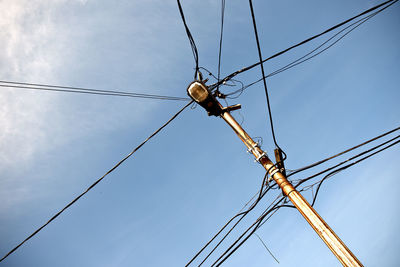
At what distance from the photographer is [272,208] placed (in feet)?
11.4

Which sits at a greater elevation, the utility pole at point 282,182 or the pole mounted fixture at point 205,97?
the pole mounted fixture at point 205,97

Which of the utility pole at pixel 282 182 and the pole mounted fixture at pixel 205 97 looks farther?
the pole mounted fixture at pixel 205 97

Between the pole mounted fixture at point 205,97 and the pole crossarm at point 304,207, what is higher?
the pole mounted fixture at point 205,97

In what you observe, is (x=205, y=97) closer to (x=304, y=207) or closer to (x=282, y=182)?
(x=282, y=182)

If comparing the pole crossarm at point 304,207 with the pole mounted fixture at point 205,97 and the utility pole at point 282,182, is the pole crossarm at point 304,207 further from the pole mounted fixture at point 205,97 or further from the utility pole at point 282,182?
the pole mounted fixture at point 205,97

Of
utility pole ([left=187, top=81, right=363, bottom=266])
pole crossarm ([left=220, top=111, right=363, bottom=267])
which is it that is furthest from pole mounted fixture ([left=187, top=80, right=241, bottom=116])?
pole crossarm ([left=220, top=111, right=363, bottom=267])

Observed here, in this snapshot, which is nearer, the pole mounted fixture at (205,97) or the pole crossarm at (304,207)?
the pole crossarm at (304,207)

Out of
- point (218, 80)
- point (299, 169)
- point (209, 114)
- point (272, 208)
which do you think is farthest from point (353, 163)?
point (218, 80)

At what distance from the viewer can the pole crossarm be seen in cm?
233

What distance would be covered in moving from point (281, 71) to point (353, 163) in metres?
3.20

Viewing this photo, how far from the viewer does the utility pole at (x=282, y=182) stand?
2377 mm

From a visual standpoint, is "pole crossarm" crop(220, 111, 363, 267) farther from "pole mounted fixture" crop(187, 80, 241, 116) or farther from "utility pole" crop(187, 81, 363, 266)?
"pole mounted fixture" crop(187, 80, 241, 116)

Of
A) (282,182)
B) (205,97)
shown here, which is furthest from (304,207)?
(205,97)

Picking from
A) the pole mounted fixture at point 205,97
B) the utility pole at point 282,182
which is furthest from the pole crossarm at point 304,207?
the pole mounted fixture at point 205,97
